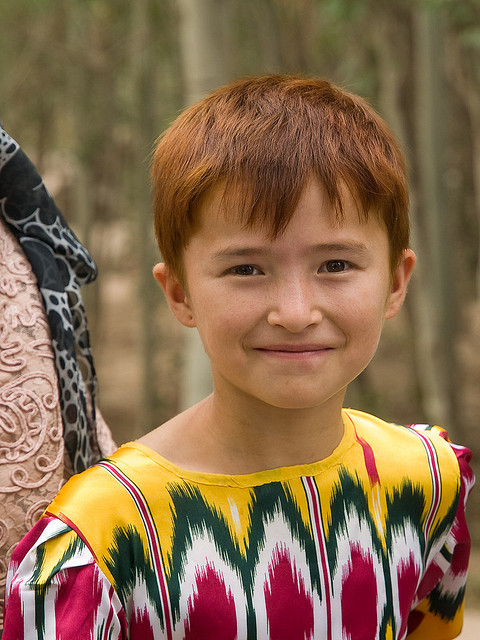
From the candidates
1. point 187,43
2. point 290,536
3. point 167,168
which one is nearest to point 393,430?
point 290,536

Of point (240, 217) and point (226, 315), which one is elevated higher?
point (240, 217)

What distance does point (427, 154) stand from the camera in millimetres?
7914

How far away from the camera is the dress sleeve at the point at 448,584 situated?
183 cm

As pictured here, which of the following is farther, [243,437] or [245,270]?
[243,437]

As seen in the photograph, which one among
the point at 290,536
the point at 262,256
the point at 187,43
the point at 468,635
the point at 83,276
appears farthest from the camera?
the point at 468,635

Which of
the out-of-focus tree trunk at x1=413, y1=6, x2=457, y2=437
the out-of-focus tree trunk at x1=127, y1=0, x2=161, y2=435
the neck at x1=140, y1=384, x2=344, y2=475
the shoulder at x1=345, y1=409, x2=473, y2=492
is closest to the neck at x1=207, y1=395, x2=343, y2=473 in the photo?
the neck at x1=140, y1=384, x2=344, y2=475

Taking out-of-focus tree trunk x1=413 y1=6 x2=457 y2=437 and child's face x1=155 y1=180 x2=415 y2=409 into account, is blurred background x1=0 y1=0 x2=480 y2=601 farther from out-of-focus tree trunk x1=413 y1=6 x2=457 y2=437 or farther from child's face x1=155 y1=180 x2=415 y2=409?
child's face x1=155 y1=180 x2=415 y2=409

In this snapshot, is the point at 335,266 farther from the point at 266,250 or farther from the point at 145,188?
the point at 145,188

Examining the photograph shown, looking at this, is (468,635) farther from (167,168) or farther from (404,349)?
(404,349)

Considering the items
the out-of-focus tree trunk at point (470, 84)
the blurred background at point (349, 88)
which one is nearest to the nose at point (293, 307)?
the blurred background at point (349, 88)

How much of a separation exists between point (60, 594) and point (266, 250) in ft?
1.94

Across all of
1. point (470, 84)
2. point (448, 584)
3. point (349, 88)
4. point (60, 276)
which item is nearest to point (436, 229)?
point (349, 88)

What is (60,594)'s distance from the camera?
137cm

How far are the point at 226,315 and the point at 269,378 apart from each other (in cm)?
12
